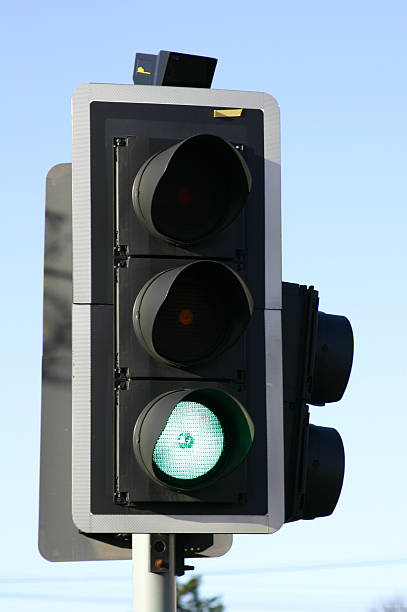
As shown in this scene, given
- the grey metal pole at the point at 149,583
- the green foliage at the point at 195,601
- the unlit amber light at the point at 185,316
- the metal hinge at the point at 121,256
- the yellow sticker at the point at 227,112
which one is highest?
the yellow sticker at the point at 227,112

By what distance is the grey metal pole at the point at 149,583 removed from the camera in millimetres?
3938

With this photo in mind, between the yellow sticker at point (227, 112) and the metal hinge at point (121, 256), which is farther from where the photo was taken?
the yellow sticker at point (227, 112)

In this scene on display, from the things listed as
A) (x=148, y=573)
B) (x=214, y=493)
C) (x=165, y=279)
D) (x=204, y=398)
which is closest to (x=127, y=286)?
(x=165, y=279)

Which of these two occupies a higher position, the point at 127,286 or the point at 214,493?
the point at 127,286

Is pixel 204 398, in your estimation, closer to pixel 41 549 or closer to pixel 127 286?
pixel 127 286

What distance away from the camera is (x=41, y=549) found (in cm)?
428

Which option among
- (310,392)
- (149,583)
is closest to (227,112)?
(310,392)

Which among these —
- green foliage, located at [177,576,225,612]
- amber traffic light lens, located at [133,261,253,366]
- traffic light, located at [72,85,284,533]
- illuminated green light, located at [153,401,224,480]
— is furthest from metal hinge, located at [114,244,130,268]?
green foliage, located at [177,576,225,612]

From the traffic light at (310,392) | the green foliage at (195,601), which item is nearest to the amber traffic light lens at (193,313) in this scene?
the traffic light at (310,392)

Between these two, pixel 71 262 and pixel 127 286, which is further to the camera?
pixel 71 262

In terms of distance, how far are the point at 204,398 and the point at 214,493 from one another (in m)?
0.33

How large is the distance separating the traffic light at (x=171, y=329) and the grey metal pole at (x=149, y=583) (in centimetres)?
27

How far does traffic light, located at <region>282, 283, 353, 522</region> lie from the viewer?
4.10 m

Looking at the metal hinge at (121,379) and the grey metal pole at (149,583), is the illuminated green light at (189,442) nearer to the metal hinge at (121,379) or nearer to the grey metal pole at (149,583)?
the metal hinge at (121,379)
